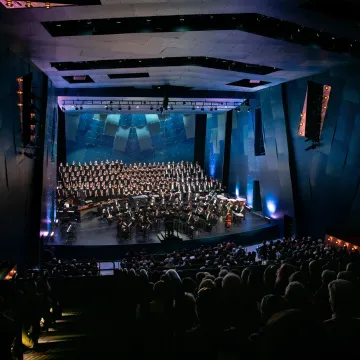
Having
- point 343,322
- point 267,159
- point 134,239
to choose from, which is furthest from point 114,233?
point 343,322

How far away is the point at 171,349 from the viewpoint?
119 inches

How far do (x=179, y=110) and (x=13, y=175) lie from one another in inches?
628

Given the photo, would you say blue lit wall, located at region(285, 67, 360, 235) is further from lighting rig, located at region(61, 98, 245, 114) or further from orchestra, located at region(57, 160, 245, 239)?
lighting rig, located at region(61, 98, 245, 114)

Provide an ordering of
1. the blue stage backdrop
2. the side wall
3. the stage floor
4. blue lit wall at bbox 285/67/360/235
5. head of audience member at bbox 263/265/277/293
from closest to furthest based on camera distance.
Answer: head of audience member at bbox 263/265/277/293
the side wall
blue lit wall at bbox 285/67/360/235
the stage floor
the blue stage backdrop

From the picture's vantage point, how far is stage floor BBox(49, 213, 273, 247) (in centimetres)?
1546

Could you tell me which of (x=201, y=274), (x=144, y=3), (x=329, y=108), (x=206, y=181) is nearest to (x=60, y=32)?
(x=144, y=3)

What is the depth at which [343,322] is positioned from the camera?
1.80 meters

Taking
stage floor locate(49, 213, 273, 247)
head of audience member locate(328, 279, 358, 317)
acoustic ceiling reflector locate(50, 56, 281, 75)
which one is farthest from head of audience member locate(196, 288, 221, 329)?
stage floor locate(49, 213, 273, 247)

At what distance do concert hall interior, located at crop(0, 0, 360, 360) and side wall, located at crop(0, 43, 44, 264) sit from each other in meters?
0.06

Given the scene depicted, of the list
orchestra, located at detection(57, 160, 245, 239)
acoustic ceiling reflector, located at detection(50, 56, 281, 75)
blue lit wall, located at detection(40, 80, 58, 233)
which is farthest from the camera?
orchestra, located at detection(57, 160, 245, 239)

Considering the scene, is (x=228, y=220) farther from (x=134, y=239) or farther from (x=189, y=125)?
(x=189, y=125)

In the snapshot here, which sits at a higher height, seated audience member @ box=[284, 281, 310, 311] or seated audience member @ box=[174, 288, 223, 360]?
seated audience member @ box=[284, 281, 310, 311]

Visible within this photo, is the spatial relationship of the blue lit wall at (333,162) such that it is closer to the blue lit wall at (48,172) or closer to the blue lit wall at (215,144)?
the blue lit wall at (215,144)

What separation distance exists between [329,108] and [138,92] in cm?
1014
